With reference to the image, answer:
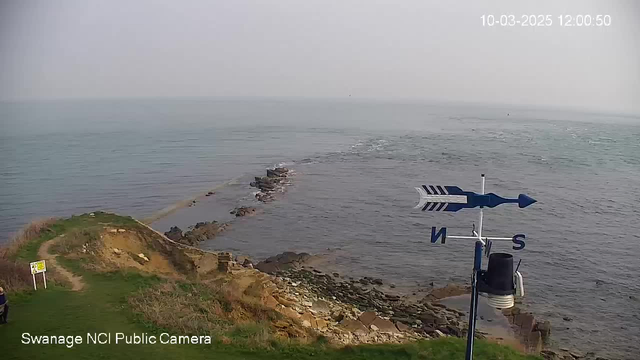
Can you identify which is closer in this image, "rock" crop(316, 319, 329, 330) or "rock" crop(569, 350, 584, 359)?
"rock" crop(316, 319, 329, 330)

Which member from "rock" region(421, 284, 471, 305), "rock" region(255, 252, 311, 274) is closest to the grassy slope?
"rock" region(421, 284, 471, 305)

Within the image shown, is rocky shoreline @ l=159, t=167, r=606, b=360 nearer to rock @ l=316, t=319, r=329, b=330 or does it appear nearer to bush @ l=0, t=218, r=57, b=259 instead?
rock @ l=316, t=319, r=329, b=330

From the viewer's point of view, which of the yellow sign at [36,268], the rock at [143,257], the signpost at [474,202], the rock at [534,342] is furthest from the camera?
the rock at [143,257]

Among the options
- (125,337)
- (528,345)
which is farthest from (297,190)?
(125,337)

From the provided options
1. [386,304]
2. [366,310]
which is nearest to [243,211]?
[386,304]

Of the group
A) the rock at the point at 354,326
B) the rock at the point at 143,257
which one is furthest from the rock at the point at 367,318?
the rock at the point at 143,257

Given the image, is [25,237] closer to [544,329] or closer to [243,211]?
[243,211]

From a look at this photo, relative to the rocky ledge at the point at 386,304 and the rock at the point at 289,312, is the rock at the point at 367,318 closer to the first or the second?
the rocky ledge at the point at 386,304
